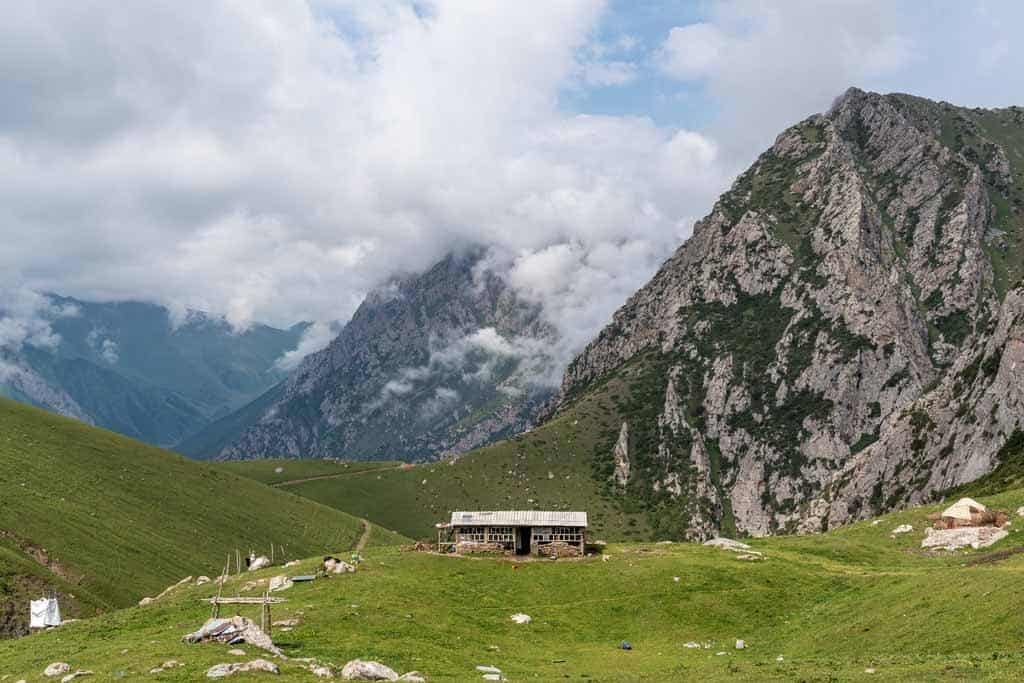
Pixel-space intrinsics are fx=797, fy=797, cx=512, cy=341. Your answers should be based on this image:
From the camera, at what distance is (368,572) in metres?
75.4

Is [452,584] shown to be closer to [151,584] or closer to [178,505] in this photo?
[151,584]

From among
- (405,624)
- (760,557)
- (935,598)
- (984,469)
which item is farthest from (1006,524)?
(984,469)

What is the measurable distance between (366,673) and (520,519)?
56221 mm

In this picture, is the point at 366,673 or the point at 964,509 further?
the point at 964,509

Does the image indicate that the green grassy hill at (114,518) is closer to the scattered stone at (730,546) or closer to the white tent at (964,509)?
the scattered stone at (730,546)

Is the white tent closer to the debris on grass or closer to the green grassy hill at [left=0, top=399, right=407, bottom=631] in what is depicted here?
the debris on grass

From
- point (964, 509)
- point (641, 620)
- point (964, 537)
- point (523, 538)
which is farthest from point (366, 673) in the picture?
point (964, 509)

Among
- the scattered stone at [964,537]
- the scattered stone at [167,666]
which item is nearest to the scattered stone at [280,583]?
the scattered stone at [167,666]

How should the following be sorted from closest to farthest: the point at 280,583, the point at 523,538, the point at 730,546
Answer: the point at 280,583 < the point at 730,546 < the point at 523,538

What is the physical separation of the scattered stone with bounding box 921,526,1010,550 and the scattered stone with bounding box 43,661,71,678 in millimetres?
81155

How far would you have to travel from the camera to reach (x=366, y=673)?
40156 millimetres

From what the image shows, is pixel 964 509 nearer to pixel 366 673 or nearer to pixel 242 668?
pixel 366 673

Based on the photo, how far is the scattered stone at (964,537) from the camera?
81.4 m

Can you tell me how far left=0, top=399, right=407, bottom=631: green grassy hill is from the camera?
10338 centimetres
